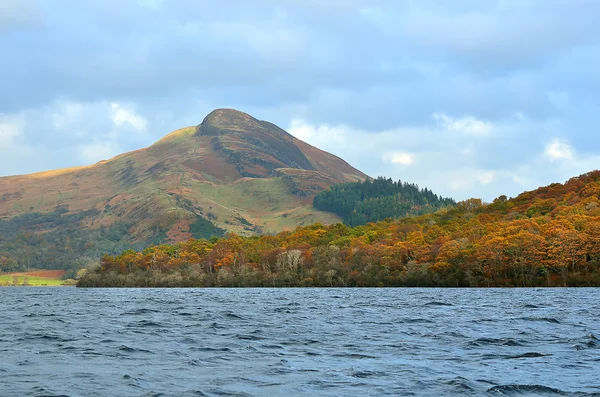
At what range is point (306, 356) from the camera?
45719 millimetres

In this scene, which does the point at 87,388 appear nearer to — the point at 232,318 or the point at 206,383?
the point at 206,383

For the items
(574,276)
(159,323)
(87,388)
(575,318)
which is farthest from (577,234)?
(87,388)

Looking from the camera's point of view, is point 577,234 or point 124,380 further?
point 577,234

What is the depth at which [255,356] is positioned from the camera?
150ft

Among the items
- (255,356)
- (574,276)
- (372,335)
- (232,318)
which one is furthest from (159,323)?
(574,276)

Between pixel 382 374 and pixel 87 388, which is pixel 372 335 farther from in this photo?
pixel 87 388

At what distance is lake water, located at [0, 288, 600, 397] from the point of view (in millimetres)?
34406

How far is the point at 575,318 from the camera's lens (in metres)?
71.5

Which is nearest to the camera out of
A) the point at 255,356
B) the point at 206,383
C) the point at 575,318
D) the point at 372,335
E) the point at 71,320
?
the point at 206,383

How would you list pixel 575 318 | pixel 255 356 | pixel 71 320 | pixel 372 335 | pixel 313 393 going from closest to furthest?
pixel 313 393 → pixel 255 356 → pixel 372 335 → pixel 575 318 → pixel 71 320

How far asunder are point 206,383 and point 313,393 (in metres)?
5.79

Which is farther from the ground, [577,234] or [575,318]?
[577,234]

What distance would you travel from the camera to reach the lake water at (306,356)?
113ft

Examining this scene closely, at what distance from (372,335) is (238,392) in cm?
2671
